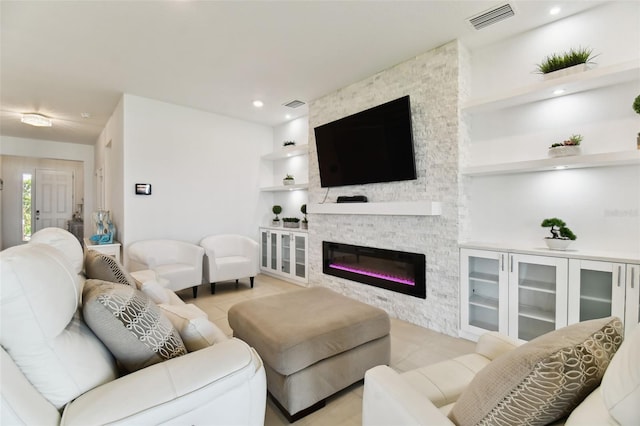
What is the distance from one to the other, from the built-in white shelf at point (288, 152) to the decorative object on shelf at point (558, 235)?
129 inches

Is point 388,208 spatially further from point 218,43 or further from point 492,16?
point 218,43

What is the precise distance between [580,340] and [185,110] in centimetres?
513

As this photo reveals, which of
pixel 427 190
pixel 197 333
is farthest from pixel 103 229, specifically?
pixel 427 190

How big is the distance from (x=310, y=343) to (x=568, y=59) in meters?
2.96

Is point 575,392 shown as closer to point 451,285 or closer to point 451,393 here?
point 451,393

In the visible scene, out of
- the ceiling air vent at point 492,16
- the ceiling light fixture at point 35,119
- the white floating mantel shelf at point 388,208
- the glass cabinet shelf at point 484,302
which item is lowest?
the glass cabinet shelf at point 484,302

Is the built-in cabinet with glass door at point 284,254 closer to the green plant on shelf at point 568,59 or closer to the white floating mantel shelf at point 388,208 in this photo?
the white floating mantel shelf at point 388,208

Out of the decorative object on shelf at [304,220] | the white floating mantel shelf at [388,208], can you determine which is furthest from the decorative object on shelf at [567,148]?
the decorative object on shelf at [304,220]

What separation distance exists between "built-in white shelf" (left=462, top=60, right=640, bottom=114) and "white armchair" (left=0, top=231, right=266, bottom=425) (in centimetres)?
290

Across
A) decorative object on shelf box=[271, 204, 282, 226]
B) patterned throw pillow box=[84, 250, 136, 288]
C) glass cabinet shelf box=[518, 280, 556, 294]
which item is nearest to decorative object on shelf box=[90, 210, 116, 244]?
decorative object on shelf box=[271, 204, 282, 226]

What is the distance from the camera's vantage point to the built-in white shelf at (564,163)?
211 centimetres

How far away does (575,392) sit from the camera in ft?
2.49

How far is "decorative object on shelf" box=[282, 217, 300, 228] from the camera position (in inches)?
202

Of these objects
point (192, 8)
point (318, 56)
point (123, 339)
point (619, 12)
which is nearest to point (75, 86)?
point (192, 8)
